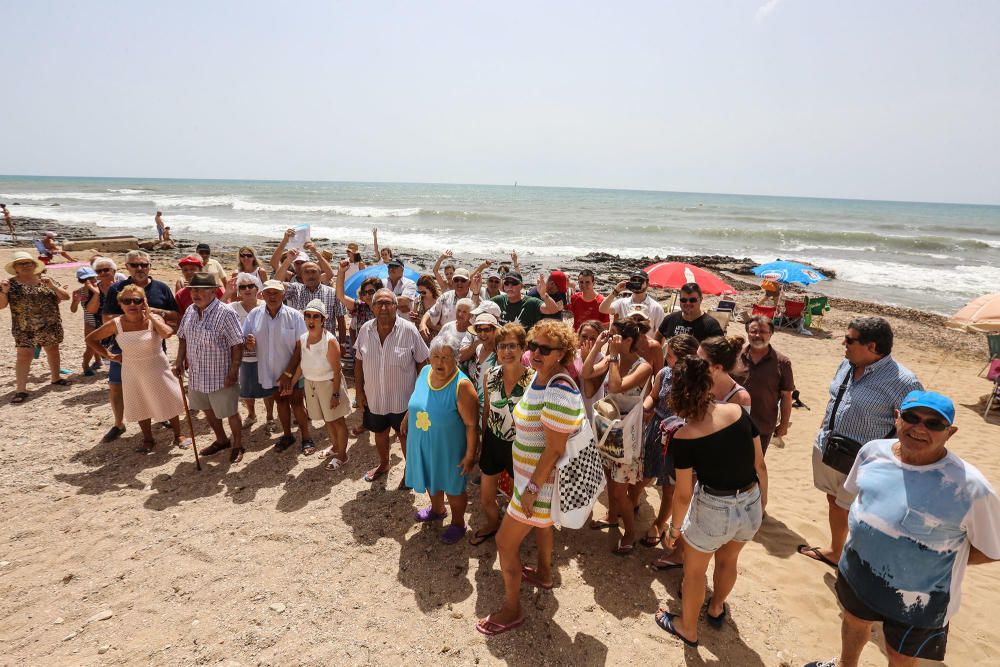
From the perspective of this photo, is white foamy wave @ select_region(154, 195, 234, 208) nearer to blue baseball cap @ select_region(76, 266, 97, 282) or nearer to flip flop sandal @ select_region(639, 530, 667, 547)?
blue baseball cap @ select_region(76, 266, 97, 282)

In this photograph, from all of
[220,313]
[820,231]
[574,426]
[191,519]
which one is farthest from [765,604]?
[820,231]

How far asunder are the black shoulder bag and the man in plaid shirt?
5.40 metres

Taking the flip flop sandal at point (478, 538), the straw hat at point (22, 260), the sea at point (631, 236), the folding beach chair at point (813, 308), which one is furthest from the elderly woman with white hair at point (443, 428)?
the sea at point (631, 236)

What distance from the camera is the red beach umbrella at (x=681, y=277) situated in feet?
19.7

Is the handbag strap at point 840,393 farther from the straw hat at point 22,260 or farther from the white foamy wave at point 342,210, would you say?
the white foamy wave at point 342,210

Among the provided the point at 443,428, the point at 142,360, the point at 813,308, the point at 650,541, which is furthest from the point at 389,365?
the point at 813,308

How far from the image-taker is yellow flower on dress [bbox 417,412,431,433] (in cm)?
349

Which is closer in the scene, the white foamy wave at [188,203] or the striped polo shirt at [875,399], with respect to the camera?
the striped polo shirt at [875,399]

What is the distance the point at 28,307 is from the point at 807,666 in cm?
889

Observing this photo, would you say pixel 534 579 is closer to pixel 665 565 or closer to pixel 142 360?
pixel 665 565

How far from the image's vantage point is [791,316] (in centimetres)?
1244

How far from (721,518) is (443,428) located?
6.39 ft

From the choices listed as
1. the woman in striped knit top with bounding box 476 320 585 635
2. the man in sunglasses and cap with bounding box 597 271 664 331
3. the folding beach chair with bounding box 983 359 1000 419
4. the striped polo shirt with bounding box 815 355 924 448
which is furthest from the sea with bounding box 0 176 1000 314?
the woman in striped knit top with bounding box 476 320 585 635

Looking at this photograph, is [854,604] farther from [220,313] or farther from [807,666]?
[220,313]
